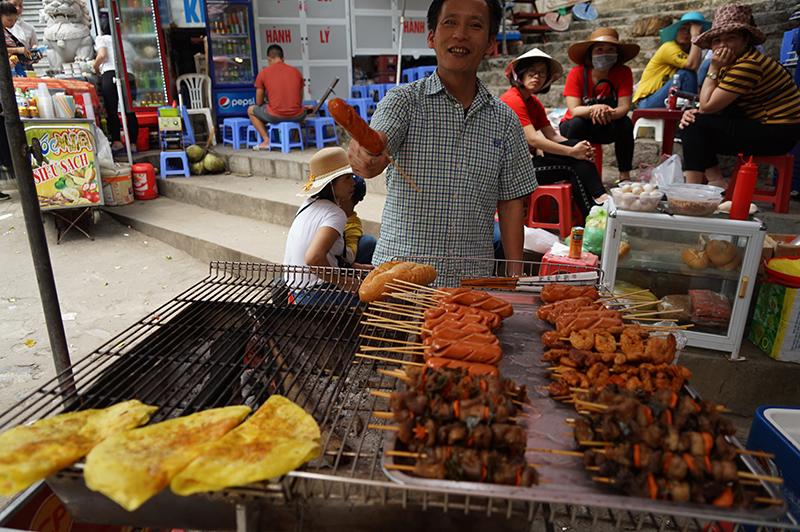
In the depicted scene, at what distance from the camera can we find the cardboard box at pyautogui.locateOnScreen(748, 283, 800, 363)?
4.10m

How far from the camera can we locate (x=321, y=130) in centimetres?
1178

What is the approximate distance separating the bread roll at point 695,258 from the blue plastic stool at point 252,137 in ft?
32.4

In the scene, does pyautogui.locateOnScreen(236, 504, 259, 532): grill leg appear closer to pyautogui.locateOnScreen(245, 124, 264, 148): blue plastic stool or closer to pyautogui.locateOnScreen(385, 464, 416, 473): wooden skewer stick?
pyautogui.locateOnScreen(385, 464, 416, 473): wooden skewer stick

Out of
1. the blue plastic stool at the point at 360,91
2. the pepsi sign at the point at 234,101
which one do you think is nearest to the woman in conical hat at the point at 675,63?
the blue plastic stool at the point at 360,91

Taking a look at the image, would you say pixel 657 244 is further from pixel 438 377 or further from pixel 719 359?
pixel 438 377

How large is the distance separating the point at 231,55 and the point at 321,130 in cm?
338

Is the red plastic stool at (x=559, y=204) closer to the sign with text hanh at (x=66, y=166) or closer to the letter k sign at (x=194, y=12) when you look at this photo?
the sign with text hanh at (x=66, y=166)

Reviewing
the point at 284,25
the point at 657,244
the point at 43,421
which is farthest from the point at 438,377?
the point at 284,25

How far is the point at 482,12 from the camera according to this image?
3.02m

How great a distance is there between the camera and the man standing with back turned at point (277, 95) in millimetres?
11273

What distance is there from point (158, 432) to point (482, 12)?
9.11 feet

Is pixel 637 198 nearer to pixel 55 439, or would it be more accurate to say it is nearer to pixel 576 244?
pixel 576 244

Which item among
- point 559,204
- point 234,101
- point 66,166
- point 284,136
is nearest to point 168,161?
point 284,136

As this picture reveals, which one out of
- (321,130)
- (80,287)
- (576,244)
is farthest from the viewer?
(321,130)
